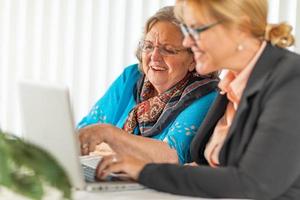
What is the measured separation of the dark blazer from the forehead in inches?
27.2

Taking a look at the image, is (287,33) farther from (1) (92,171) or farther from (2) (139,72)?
(2) (139,72)

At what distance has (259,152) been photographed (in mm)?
1246

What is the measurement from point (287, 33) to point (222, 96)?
284 mm

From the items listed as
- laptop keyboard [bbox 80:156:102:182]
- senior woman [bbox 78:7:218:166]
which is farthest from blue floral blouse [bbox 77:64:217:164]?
laptop keyboard [bbox 80:156:102:182]

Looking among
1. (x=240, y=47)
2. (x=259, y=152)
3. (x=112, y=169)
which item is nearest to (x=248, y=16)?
(x=240, y=47)

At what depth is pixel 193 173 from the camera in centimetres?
129

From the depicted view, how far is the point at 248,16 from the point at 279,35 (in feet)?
0.33

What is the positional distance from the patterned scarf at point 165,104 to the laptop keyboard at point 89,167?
1.30ft

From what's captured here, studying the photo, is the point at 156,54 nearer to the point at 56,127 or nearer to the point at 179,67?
the point at 179,67

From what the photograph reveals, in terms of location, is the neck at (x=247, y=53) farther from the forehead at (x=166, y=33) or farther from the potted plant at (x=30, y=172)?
the potted plant at (x=30, y=172)

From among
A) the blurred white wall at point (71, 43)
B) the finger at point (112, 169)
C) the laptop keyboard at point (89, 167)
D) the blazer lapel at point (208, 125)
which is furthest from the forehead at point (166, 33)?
the blurred white wall at point (71, 43)

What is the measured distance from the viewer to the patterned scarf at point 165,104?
2.03m

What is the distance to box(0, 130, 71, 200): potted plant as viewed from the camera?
77 cm

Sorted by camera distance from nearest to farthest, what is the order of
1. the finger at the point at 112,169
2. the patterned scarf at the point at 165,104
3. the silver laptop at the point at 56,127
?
the silver laptop at the point at 56,127 < the finger at the point at 112,169 < the patterned scarf at the point at 165,104
